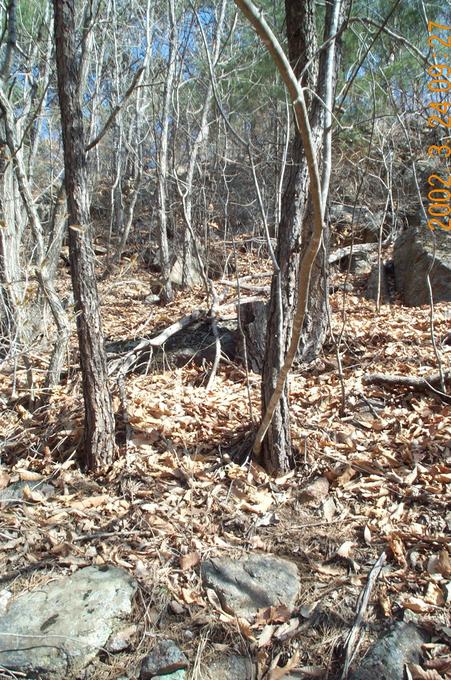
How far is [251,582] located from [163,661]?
0.55 metres

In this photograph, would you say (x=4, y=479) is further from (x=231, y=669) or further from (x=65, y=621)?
(x=231, y=669)

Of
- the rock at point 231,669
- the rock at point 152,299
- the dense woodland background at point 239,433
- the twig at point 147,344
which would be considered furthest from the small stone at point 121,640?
the rock at point 152,299

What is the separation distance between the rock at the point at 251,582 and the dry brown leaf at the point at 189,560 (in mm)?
50

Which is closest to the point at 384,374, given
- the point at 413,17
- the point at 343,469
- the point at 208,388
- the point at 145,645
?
the point at 343,469

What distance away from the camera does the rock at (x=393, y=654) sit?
1.94 m

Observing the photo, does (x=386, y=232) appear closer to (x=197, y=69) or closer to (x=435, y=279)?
(x=435, y=279)

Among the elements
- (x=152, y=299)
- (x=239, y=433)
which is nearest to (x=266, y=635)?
(x=239, y=433)

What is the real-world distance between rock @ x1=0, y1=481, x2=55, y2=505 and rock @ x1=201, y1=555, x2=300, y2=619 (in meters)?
1.16

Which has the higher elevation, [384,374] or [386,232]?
[386,232]

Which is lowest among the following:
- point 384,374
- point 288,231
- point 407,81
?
point 384,374

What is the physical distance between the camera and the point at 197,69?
29.6 feet

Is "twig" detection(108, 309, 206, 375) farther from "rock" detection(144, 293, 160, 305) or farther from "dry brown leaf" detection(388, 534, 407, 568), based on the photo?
"rock" detection(144, 293, 160, 305)

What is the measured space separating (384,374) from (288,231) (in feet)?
5.50

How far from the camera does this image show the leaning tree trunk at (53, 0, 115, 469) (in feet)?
8.74
